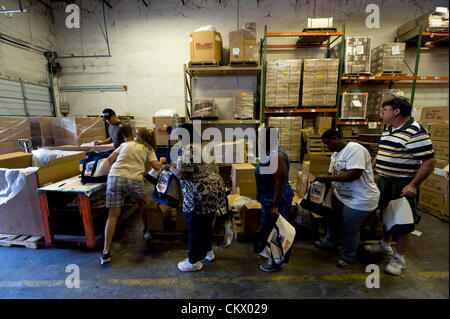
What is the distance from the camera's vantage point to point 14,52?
19.1ft

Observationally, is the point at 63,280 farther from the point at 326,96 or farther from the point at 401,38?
the point at 401,38

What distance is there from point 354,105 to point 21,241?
23.9 feet

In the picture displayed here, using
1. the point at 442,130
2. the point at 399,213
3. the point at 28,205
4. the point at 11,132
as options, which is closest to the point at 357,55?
the point at 399,213

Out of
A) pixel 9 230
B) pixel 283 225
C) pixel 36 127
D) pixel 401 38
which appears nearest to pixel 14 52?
pixel 36 127

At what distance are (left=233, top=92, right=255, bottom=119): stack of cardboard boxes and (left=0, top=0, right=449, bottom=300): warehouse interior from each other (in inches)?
1.1

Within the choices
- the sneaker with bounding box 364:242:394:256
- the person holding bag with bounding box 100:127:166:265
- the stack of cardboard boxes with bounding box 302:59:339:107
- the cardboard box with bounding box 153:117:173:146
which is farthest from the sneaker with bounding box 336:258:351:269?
the cardboard box with bounding box 153:117:173:146

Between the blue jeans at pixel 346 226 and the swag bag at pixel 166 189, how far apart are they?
188 cm

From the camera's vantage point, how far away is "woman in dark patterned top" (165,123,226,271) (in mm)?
2184

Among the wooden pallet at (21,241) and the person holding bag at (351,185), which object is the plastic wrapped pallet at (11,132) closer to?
the wooden pallet at (21,241)

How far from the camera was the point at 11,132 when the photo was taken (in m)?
4.63

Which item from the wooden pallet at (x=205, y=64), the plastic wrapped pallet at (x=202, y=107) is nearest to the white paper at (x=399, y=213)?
the plastic wrapped pallet at (x=202, y=107)

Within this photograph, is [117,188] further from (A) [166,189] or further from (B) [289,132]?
(B) [289,132]

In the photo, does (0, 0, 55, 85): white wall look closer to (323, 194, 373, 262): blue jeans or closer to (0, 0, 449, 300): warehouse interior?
(0, 0, 449, 300): warehouse interior

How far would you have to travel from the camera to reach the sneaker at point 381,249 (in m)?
2.75
